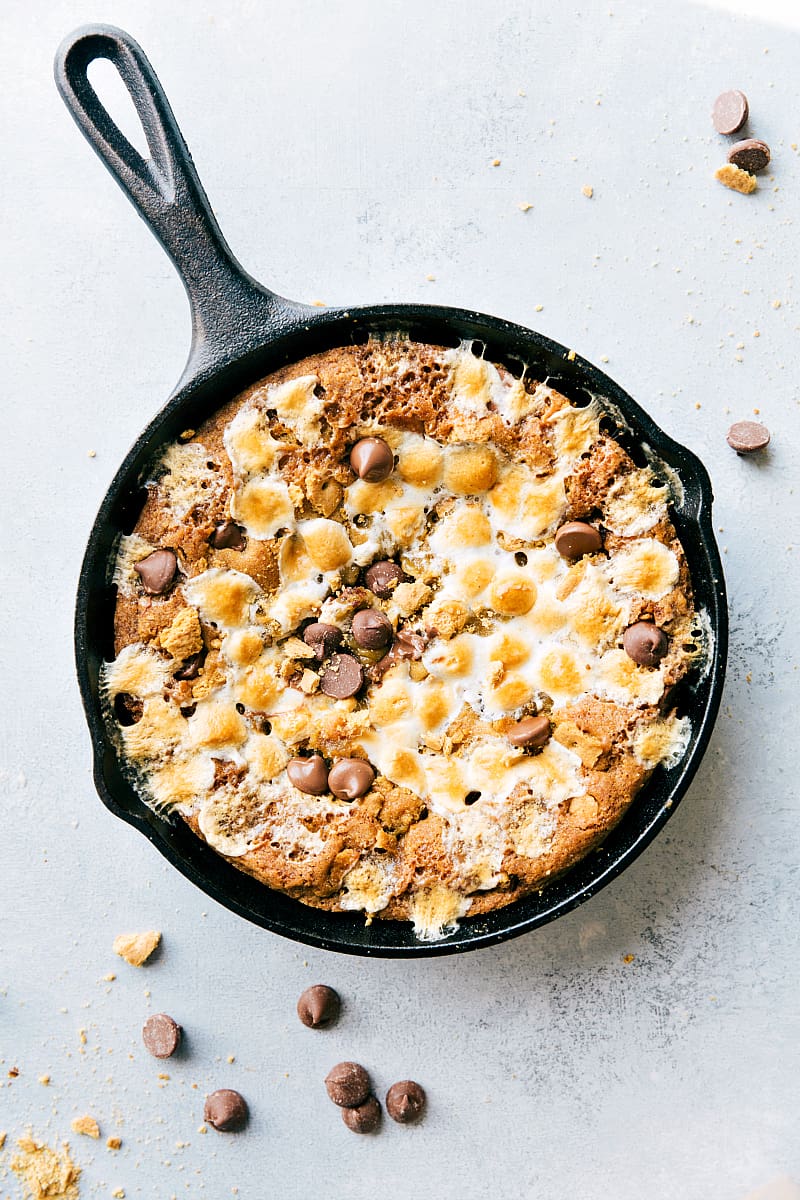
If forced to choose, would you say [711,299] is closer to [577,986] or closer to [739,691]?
[739,691]

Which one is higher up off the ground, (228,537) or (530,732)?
(228,537)

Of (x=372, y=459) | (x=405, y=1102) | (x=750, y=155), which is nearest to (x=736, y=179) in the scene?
(x=750, y=155)

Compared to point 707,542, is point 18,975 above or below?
below

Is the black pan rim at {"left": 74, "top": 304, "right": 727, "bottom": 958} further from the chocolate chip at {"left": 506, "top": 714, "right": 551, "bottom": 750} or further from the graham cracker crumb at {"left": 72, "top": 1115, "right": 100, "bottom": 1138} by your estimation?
the graham cracker crumb at {"left": 72, "top": 1115, "right": 100, "bottom": 1138}

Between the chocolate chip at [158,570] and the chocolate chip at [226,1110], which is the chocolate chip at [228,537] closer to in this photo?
the chocolate chip at [158,570]

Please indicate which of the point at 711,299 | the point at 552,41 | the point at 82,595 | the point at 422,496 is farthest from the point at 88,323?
the point at 711,299

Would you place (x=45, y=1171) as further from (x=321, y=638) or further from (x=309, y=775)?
(x=321, y=638)
